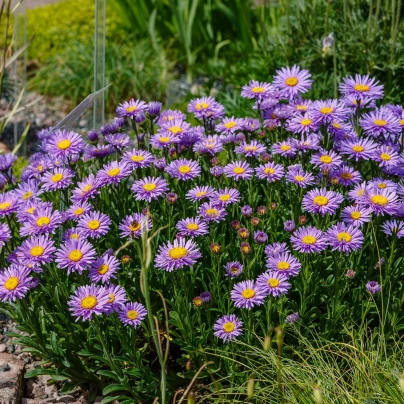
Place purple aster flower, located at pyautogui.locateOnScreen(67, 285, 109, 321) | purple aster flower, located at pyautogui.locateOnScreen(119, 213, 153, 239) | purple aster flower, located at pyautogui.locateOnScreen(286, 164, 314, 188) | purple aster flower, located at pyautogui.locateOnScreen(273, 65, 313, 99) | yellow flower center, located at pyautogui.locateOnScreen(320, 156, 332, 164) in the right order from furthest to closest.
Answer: purple aster flower, located at pyautogui.locateOnScreen(273, 65, 313, 99) → yellow flower center, located at pyautogui.locateOnScreen(320, 156, 332, 164) → purple aster flower, located at pyautogui.locateOnScreen(286, 164, 314, 188) → purple aster flower, located at pyautogui.locateOnScreen(119, 213, 153, 239) → purple aster flower, located at pyautogui.locateOnScreen(67, 285, 109, 321)

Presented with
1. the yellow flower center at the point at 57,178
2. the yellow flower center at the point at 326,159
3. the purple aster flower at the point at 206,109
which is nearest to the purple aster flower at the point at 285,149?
the yellow flower center at the point at 326,159

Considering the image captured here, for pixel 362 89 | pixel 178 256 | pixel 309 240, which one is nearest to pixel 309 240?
pixel 309 240

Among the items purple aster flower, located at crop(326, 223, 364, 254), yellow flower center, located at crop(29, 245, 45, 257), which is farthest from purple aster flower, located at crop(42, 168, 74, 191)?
purple aster flower, located at crop(326, 223, 364, 254)

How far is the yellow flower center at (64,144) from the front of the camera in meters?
2.99

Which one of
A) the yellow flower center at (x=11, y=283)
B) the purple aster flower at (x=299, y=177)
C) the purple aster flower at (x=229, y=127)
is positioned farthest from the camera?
the purple aster flower at (x=229, y=127)

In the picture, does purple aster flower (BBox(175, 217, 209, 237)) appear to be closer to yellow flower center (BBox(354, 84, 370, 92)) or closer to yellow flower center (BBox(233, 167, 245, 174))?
yellow flower center (BBox(233, 167, 245, 174))

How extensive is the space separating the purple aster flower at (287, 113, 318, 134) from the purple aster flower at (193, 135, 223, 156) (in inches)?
11.8

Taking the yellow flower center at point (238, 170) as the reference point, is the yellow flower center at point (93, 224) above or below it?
above

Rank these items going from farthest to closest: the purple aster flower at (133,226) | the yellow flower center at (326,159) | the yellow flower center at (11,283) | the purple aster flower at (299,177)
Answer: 1. the yellow flower center at (326,159)
2. the purple aster flower at (299,177)
3. the purple aster flower at (133,226)
4. the yellow flower center at (11,283)

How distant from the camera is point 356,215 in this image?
9.14 feet

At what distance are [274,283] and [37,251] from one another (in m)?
0.82

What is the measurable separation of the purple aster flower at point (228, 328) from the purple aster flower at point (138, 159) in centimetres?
68

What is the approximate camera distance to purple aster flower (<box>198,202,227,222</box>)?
9.04 ft

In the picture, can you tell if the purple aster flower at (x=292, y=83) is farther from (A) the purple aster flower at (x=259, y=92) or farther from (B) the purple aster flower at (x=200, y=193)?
(B) the purple aster flower at (x=200, y=193)
